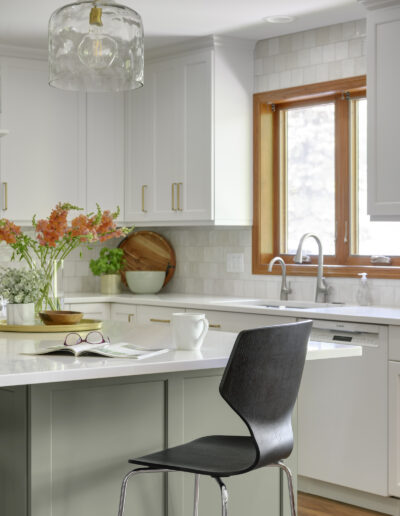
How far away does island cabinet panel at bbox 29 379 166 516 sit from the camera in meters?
2.46

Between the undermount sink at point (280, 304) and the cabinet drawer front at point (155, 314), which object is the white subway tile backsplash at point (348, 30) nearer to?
the undermount sink at point (280, 304)

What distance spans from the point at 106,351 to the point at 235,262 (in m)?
2.97

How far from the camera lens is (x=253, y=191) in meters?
5.31

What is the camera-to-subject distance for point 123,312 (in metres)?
5.26

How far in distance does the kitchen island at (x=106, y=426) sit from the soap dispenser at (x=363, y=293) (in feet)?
5.90

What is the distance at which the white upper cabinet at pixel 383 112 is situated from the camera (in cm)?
404

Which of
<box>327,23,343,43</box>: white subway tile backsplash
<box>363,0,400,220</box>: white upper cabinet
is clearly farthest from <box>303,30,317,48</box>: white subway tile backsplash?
<box>363,0,400,220</box>: white upper cabinet

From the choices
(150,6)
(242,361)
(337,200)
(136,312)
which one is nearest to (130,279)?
(136,312)

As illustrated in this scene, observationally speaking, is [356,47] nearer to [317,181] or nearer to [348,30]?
[348,30]

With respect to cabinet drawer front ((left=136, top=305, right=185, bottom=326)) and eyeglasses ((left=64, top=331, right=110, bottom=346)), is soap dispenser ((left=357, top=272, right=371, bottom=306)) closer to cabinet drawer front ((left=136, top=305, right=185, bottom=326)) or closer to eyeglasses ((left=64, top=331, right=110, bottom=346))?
cabinet drawer front ((left=136, top=305, right=185, bottom=326))

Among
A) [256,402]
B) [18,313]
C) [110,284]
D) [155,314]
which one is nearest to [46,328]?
[18,313]

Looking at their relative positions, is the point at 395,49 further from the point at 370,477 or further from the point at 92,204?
the point at 92,204

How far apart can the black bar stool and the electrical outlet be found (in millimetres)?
2937

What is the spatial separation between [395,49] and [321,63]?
0.92 meters
